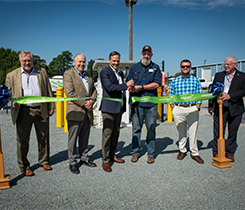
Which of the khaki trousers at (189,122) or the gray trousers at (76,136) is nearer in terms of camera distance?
the gray trousers at (76,136)

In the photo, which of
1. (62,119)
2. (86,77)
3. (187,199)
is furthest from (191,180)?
(62,119)

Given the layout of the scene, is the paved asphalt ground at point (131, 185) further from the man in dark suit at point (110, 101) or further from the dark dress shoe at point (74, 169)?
the man in dark suit at point (110, 101)

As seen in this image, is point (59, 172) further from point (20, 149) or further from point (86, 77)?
point (86, 77)

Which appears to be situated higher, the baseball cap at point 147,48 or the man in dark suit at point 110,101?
the baseball cap at point 147,48

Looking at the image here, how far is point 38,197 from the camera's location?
298 centimetres

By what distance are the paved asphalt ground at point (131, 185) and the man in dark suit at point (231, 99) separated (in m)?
0.57

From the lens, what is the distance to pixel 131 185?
11.0ft

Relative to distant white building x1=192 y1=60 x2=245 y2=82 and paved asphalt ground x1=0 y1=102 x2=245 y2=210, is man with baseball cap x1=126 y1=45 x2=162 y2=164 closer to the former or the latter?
paved asphalt ground x1=0 y1=102 x2=245 y2=210

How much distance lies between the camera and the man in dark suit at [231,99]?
415 cm

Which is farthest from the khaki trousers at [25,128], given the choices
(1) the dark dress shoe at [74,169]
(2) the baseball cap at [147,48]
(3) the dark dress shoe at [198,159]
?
(3) the dark dress shoe at [198,159]

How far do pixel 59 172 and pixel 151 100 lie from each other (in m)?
2.28

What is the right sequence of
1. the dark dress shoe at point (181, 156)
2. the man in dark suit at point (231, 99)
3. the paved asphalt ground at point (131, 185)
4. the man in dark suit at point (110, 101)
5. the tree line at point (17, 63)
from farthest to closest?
the tree line at point (17, 63)
the dark dress shoe at point (181, 156)
the man in dark suit at point (231, 99)
the man in dark suit at point (110, 101)
the paved asphalt ground at point (131, 185)

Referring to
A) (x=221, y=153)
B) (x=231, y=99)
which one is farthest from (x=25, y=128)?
(x=231, y=99)

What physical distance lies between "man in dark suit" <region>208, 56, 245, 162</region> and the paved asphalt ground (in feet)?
1.87
